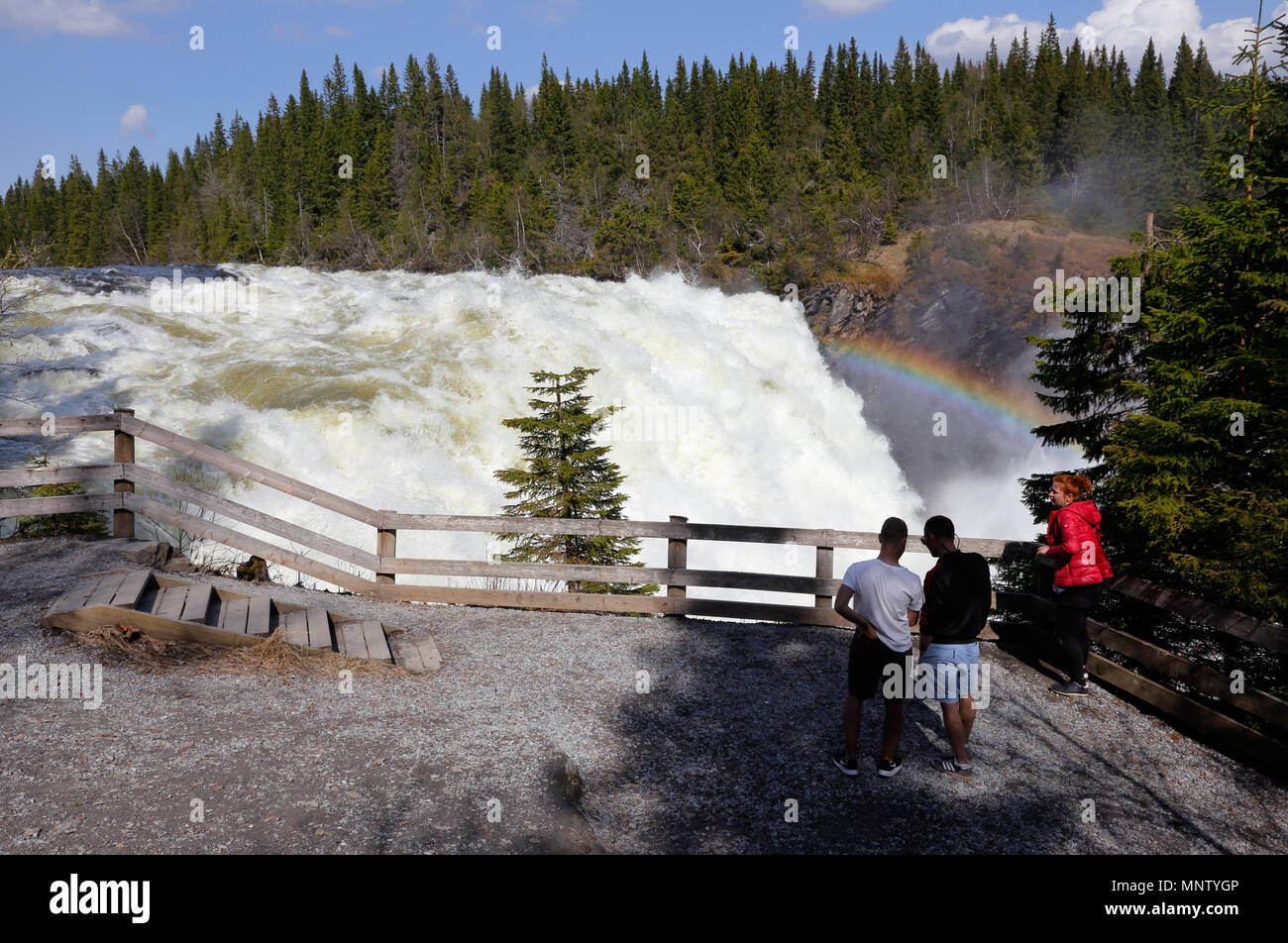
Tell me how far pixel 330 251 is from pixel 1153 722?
70078mm

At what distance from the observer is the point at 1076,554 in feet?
21.8

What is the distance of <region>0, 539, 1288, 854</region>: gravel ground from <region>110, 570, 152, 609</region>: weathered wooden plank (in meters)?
0.44

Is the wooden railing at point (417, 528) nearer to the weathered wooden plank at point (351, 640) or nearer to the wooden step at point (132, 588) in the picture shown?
the wooden step at point (132, 588)

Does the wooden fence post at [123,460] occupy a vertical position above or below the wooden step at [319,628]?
above

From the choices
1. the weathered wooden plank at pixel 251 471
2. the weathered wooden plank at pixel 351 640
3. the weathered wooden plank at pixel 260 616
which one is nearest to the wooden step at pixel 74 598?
the weathered wooden plank at pixel 260 616

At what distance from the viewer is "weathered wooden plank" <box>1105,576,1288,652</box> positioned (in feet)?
18.1

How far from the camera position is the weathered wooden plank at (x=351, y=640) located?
22.3ft

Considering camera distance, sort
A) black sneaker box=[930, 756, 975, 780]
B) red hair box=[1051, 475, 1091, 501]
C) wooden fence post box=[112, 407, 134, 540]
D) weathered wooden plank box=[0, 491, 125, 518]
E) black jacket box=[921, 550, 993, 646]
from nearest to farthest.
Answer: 1. black jacket box=[921, 550, 993, 646]
2. black sneaker box=[930, 756, 975, 780]
3. red hair box=[1051, 475, 1091, 501]
4. weathered wooden plank box=[0, 491, 125, 518]
5. wooden fence post box=[112, 407, 134, 540]

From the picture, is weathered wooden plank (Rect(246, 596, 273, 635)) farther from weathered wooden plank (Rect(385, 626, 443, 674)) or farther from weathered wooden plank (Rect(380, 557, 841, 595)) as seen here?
weathered wooden plank (Rect(380, 557, 841, 595))

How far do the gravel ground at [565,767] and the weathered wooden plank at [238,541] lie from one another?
1.62 metres

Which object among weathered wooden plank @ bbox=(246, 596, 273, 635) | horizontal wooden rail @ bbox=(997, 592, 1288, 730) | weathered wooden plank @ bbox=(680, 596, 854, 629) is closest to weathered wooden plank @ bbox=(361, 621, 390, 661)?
weathered wooden plank @ bbox=(246, 596, 273, 635)

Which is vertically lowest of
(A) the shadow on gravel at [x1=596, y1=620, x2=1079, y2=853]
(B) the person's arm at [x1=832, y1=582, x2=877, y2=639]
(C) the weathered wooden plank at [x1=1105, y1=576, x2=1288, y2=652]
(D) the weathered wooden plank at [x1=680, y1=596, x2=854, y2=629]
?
(A) the shadow on gravel at [x1=596, y1=620, x2=1079, y2=853]

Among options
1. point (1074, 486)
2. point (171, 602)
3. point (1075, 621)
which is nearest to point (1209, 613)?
point (1075, 621)

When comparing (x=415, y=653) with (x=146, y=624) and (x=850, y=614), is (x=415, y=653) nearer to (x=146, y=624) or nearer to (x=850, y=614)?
(x=146, y=624)
